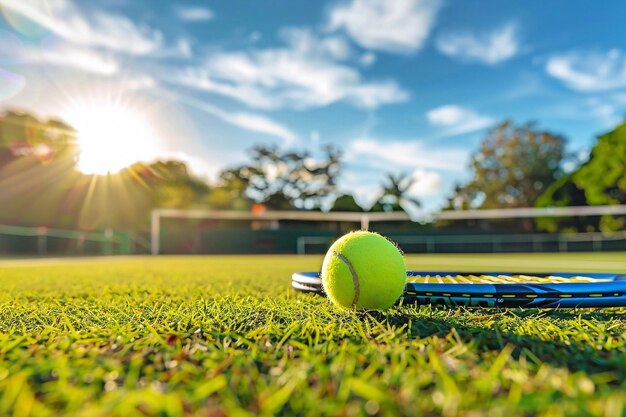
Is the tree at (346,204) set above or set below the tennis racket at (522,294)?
above

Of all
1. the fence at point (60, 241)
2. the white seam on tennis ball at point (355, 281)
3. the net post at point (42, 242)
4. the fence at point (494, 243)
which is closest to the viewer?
the white seam on tennis ball at point (355, 281)

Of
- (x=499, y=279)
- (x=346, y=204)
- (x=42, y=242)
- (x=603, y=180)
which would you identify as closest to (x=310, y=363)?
(x=499, y=279)

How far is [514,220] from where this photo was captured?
100ft

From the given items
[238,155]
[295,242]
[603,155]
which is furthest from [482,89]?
[238,155]

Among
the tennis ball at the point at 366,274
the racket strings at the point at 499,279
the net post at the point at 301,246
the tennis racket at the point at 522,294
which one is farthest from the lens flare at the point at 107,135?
the tennis racket at the point at 522,294

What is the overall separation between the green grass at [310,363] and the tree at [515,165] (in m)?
37.8

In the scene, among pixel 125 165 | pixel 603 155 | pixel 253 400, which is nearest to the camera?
pixel 253 400

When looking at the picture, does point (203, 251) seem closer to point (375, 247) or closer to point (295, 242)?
point (295, 242)

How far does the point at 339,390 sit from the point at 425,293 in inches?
52.3

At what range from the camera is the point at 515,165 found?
36719 millimetres

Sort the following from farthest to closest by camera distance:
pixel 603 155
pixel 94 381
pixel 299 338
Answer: pixel 603 155 < pixel 299 338 < pixel 94 381

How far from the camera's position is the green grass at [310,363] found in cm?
93

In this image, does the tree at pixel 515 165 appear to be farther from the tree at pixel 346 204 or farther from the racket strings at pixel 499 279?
the racket strings at pixel 499 279

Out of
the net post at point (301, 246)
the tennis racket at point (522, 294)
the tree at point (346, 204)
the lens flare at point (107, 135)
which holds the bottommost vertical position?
the net post at point (301, 246)
